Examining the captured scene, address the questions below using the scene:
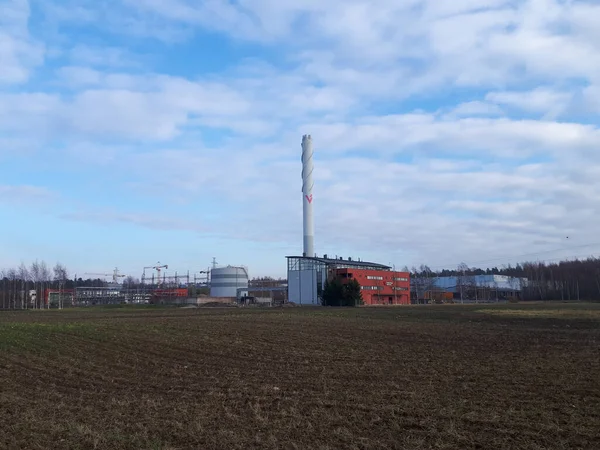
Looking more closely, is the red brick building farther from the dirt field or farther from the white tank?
the dirt field

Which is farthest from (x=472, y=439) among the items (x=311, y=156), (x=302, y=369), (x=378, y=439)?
(x=311, y=156)

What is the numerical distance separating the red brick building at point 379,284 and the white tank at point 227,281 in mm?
41844

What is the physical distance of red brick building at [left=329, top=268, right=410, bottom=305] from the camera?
11138cm

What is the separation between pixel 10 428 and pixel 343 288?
90946 mm

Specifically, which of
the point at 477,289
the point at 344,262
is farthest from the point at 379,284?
the point at 477,289

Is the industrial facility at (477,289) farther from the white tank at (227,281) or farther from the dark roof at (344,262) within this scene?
the white tank at (227,281)

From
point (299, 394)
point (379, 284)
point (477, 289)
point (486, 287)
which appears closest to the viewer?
point (299, 394)

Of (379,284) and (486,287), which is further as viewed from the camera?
(486,287)

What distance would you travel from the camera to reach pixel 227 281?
147875 mm

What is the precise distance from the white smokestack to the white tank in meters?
39.5


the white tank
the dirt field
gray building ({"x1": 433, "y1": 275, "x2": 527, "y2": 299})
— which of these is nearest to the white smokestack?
the white tank

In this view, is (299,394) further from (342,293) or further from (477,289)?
(477,289)

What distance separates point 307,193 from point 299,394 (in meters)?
97.6

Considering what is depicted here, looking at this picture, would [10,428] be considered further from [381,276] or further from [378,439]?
[381,276]
